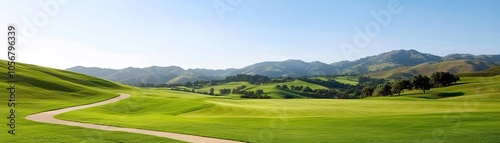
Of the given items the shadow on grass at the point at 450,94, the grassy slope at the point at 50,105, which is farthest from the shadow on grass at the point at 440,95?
the grassy slope at the point at 50,105

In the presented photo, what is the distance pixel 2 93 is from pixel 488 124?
79072mm

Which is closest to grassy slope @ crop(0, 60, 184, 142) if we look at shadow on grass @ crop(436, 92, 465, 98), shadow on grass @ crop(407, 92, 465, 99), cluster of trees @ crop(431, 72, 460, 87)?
shadow on grass @ crop(407, 92, 465, 99)

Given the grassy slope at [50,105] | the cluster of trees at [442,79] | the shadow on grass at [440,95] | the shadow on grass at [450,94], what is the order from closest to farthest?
the grassy slope at [50,105]
the shadow on grass at [440,95]
the shadow on grass at [450,94]
the cluster of trees at [442,79]

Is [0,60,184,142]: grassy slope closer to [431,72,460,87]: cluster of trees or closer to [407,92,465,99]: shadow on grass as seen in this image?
[407,92,465,99]: shadow on grass

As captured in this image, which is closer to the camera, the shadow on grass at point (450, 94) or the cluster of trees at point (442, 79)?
the shadow on grass at point (450, 94)

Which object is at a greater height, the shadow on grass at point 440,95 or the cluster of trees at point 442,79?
the cluster of trees at point 442,79

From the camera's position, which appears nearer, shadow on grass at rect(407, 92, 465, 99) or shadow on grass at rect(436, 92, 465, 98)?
shadow on grass at rect(407, 92, 465, 99)

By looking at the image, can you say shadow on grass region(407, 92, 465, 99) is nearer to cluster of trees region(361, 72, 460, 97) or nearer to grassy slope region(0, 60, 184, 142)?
cluster of trees region(361, 72, 460, 97)

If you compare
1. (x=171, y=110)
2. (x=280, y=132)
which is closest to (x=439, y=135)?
(x=280, y=132)

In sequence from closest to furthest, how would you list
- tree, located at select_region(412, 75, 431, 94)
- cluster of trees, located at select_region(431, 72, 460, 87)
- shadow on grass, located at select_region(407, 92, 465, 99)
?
shadow on grass, located at select_region(407, 92, 465, 99), tree, located at select_region(412, 75, 431, 94), cluster of trees, located at select_region(431, 72, 460, 87)

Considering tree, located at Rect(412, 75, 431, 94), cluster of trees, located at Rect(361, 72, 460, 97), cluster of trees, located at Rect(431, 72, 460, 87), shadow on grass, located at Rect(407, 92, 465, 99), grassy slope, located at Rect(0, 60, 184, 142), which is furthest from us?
cluster of trees, located at Rect(431, 72, 460, 87)

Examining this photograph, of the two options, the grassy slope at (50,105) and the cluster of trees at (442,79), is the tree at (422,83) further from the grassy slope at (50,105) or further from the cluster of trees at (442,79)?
the grassy slope at (50,105)

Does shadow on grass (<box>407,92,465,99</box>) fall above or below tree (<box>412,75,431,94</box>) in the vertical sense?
below

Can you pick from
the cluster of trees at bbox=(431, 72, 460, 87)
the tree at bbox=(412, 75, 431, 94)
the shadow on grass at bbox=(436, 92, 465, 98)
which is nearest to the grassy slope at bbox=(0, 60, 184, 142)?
the shadow on grass at bbox=(436, 92, 465, 98)
